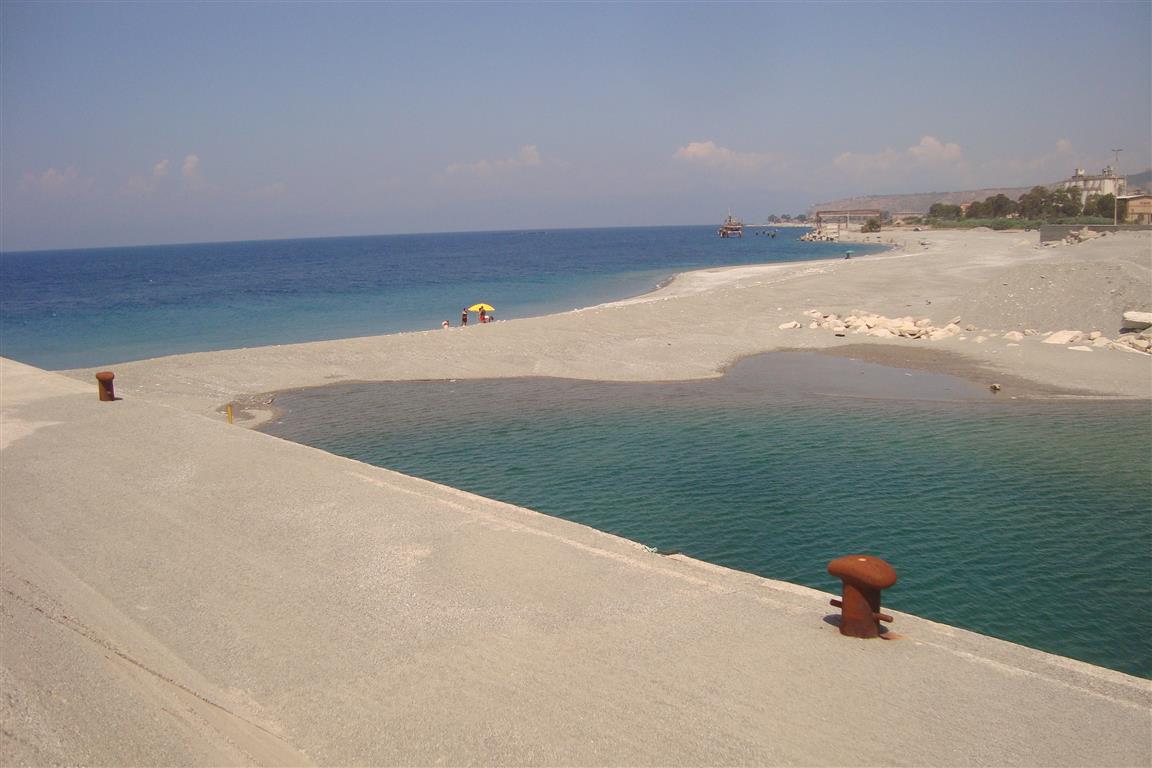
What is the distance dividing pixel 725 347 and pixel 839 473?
17119 millimetres

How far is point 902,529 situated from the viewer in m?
14.4

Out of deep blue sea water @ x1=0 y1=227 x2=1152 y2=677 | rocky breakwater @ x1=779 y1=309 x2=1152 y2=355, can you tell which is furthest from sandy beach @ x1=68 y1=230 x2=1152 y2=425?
deep blue sea water @ x1=0 y1=227 x2=1152 y2=677

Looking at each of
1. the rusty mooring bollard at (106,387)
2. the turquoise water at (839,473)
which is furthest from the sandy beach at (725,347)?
the rusty mooring bollard at (106,387)

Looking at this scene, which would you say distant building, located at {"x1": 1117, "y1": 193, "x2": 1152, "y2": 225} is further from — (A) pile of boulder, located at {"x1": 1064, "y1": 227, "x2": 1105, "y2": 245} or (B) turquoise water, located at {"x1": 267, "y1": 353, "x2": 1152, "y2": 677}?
(B) turquoise water, located at {"x1": 267, "y1": 353, "x2": 1152, "y2": 677}

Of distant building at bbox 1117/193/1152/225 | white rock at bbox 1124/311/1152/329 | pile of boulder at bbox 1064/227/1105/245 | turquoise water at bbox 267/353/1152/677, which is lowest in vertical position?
turquoise water at bbox 267/353/1152/677

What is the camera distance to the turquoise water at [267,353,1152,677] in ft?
40.0

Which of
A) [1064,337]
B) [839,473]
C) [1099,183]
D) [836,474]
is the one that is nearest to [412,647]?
[836,474]

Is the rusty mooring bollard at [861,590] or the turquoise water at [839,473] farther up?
the rusty mooring bollard at [861,590]

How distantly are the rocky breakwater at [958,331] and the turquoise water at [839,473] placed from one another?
712 centimetres

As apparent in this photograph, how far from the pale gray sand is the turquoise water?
168 cm

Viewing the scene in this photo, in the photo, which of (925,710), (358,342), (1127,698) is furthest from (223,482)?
(358,342)

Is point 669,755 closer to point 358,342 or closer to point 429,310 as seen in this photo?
point 358,342

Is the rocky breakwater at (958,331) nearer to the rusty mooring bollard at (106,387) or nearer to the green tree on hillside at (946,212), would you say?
the rusty mooring bollard at (106,387)

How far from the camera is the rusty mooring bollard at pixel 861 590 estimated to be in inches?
325
